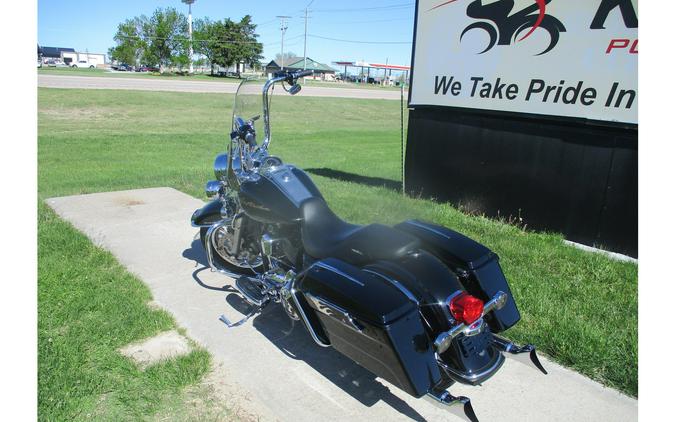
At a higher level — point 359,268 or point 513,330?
point 359,268

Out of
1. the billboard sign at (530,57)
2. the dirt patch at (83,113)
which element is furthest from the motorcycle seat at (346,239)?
the dirt patch at (83,113)

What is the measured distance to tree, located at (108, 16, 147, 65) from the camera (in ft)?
201

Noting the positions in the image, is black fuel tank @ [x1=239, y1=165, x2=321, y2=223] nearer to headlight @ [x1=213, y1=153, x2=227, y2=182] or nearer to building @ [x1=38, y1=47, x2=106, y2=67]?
headlight @ [x1=213, y1=153, x2=227, y2=182]

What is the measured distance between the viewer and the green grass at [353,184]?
3.38m

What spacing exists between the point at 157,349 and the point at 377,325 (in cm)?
178

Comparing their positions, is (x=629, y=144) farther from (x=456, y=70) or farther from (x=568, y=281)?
(x=456, y=70)

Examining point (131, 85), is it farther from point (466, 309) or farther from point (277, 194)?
point (466, 309)

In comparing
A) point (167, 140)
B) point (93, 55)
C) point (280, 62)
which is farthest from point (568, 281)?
point (93, 55)

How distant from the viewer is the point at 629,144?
4984 mm

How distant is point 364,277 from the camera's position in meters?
2.38

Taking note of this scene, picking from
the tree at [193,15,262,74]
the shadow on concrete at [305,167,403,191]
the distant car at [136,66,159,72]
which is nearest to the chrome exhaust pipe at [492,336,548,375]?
the shadow on concrete at [305,167,403,191]

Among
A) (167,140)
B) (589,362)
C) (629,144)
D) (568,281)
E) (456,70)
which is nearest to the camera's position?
(589,362)

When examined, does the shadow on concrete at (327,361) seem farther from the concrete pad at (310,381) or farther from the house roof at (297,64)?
the house roof at (297,64)

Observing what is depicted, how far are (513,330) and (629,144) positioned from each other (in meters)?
2.87
